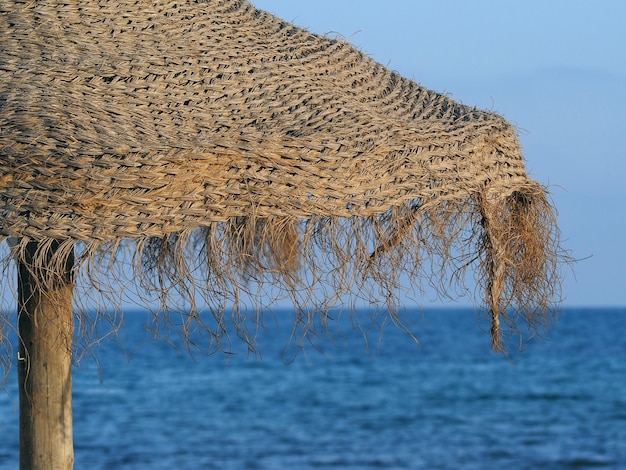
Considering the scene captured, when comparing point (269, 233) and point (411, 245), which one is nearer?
point (269, 233)

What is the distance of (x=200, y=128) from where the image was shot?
2053mm

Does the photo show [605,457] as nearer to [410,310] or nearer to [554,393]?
[554,393]

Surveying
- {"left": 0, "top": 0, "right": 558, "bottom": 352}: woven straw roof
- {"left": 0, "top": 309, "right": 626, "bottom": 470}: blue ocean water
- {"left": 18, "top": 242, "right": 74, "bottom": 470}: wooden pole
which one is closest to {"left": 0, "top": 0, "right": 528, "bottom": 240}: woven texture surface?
{"left": 0, "top": 0, "right": 558, "bottom": 352}: woven straw roof

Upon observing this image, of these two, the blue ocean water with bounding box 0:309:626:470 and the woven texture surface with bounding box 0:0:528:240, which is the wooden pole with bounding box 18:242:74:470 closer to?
the woven texture surface with bounding box 0:0:528:240

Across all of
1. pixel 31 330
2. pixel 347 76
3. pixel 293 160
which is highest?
pixel 347 76

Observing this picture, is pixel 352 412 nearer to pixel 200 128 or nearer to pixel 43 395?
pixel 43 395

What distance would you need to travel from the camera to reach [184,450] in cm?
1086

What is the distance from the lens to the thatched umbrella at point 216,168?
5.83 feet

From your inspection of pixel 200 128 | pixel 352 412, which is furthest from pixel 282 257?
pixel 352 412

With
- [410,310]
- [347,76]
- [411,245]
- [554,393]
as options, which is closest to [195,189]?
[411,245]

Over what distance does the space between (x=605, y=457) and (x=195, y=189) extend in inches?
384

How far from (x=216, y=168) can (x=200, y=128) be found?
0.82ft

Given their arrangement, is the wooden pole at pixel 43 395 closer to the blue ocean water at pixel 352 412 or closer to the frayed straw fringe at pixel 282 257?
the frayed straw fringe at pixel 282 257

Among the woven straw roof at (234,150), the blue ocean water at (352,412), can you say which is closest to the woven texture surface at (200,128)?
the woven straw roof at (234,150)
